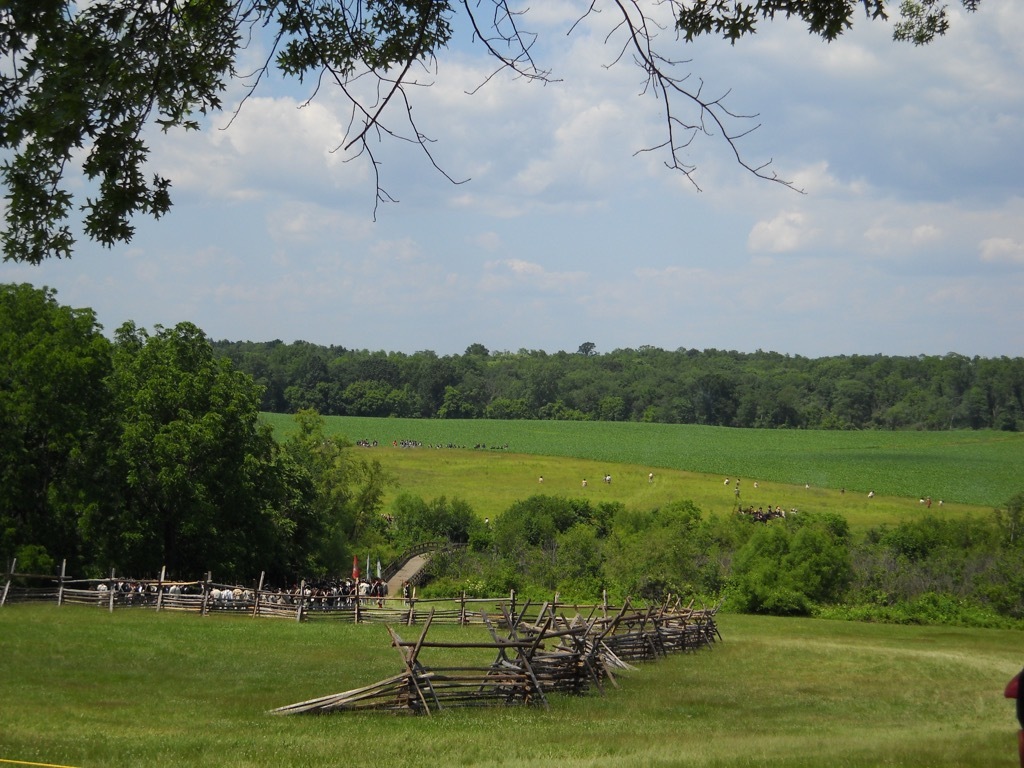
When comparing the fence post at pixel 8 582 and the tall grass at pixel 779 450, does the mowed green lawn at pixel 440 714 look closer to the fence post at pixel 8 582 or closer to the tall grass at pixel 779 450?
the fence post at pixel 8 582

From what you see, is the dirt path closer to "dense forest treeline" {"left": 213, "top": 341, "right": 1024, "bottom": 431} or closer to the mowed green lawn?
the mowed green lawn

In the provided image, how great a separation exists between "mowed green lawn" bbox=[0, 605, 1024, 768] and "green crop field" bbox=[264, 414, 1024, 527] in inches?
1693

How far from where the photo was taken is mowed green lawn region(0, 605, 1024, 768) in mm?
12578

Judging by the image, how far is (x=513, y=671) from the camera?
65.2ft

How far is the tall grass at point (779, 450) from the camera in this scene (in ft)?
293

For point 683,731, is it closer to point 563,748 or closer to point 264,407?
point 563,748

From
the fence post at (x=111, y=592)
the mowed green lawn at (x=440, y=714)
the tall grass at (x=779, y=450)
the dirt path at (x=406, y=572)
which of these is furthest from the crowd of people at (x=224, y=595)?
the tall grass at (x=779, y=450)

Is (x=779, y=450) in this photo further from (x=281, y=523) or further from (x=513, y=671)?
(x=513, y=671)

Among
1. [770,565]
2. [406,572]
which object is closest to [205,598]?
[406,572]

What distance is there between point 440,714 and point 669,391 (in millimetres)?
147319

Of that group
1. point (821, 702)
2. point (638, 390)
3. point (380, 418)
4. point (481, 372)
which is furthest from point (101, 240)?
point (481, 372)

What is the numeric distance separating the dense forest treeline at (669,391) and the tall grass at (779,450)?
9488 millimetres

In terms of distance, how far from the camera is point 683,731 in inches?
634

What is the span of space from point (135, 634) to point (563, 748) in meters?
17.0
